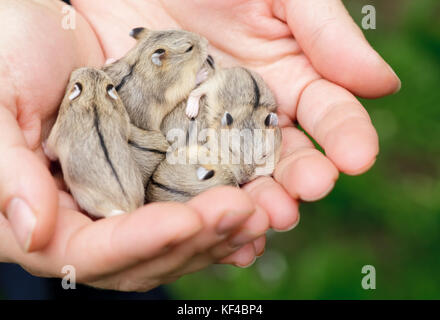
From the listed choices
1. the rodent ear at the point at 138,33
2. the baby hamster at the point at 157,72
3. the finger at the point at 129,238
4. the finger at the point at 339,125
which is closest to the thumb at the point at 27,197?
the finger at the point at 129,238

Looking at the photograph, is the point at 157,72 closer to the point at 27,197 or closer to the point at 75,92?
the point at 75,92

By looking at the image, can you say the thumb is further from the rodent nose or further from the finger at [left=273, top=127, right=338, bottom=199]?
the rodent nose

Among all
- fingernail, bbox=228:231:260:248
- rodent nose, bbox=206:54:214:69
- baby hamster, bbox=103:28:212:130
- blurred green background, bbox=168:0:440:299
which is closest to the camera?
fingernail, bbox=228:231:260:248

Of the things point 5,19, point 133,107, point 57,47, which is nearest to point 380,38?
point 133,107

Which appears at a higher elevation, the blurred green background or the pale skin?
the pale skin

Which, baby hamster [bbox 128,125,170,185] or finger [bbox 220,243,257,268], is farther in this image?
baby hamster [bbox 128,125,170,185]

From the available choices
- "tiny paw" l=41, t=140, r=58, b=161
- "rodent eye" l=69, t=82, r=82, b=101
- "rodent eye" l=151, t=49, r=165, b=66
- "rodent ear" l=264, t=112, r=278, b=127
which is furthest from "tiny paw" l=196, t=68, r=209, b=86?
"tiny paw" l=41, t=140, r=58, b=161

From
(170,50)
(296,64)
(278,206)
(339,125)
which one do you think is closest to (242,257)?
(278,206)
